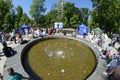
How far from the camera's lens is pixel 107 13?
171 ft

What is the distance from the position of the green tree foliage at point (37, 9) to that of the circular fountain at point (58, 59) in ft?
135

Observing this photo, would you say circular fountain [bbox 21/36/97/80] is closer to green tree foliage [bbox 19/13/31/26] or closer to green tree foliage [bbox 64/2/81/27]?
green tree foliage [bbox 19/13/31/26]

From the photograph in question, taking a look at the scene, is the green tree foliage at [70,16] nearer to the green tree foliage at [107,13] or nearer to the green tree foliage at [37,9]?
the green tree foliage at [37,9]

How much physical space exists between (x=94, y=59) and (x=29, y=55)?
5.27m

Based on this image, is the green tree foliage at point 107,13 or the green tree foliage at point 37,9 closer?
the green tree foliage at point 107,13

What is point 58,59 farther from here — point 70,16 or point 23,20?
point 70,16

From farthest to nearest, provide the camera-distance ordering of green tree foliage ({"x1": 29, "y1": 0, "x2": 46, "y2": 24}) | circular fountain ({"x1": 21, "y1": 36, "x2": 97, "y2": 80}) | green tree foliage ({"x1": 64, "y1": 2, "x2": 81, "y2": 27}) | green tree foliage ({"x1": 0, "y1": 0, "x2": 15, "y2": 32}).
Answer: green tree foliage ({"x1": 64, "y1": 2, "x2": 81, "y2": 27}) < green tree foliage ({"x1": 29, "y1": 0, "x2": 46, "y2": 24}) < green tree foliage ({"x1": 0, "y1": 0, "x2": 15, "y2": 32}) < circular fountain ({"x1": 21, "y1": 36, "x2": 97, "y2": 80})

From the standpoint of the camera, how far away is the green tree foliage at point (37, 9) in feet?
205

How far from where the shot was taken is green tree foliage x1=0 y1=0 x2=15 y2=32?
55.1 meters

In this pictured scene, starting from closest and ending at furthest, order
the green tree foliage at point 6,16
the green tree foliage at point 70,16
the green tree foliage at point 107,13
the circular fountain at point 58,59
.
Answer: the circular fountain at point 58,59
the green tree foliage at point 107,13
the green tree foliage at point 6,16
the green tree foliage at point 70,16

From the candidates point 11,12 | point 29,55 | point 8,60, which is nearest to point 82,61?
point 29,55

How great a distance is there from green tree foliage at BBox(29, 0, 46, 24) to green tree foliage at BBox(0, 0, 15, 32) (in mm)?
6386

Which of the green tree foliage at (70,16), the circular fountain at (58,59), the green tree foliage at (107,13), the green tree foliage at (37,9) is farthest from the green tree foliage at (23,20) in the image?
the circular fountain at (58,59)

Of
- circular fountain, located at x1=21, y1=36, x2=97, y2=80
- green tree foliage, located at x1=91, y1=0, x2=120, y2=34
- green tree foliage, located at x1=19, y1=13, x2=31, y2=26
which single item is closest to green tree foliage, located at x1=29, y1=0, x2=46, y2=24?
green tree foliage, located at x1=19, y1=13, x2=31, y2=26
